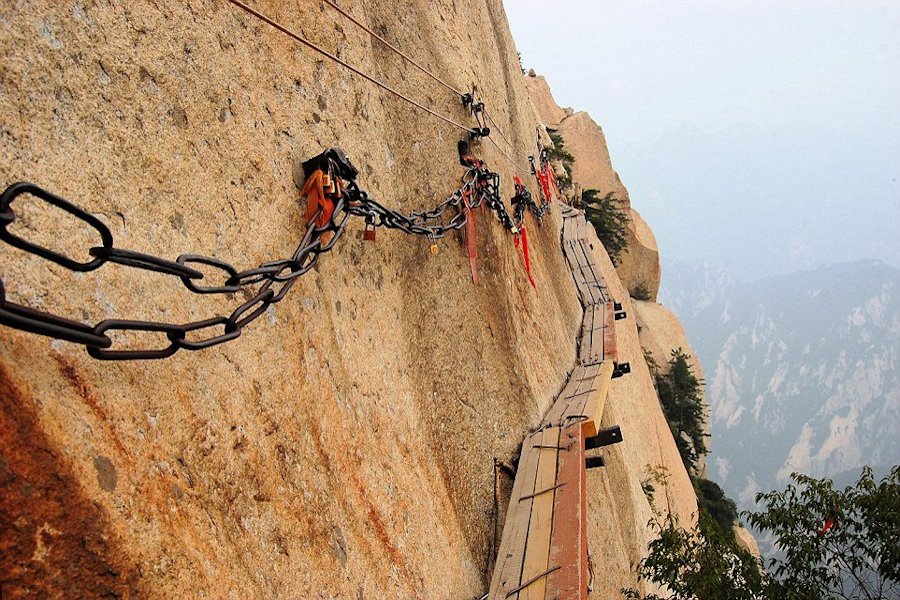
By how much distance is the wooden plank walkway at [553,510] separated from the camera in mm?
3953

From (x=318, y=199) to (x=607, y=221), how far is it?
2370 centimetres

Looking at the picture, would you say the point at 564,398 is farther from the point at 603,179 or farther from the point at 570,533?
the point at 603,179

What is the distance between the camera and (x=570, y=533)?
424 centimetres

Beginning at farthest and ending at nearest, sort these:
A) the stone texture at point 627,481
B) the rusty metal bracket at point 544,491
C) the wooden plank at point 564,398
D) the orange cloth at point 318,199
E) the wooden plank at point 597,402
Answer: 1. the stone texture at point 627,481
2. the wooden plank at point 564,398
3. the wooden plank at point 597,402
4. the rusty metal bracket at point 544,491
5. the orange cloth at point 318,199

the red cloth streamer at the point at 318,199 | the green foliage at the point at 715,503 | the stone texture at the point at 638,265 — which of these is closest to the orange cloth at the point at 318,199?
the red cloth streamer at the point at 318,199

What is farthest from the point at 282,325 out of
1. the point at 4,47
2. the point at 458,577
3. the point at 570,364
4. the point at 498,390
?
the point at 570,364

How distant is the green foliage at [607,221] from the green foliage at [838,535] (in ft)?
62.7

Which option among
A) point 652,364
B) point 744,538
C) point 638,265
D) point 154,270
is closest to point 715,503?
point 744,538

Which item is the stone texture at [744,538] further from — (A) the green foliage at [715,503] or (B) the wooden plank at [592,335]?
(B) the wooden plank at [592,335]

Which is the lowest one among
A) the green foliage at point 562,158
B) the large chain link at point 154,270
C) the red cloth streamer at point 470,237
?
the large chain link at point 154,270

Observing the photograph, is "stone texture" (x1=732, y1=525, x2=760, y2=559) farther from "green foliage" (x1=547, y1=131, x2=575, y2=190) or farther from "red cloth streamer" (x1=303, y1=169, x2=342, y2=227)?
"red cloth streamer" (x1=303, y1=169, x2=342, y2=227)

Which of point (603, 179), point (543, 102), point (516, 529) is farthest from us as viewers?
point (543, 102)

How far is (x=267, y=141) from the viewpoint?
3412 millimetres

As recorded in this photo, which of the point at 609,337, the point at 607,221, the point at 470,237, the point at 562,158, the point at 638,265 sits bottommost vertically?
the point at 609,337
